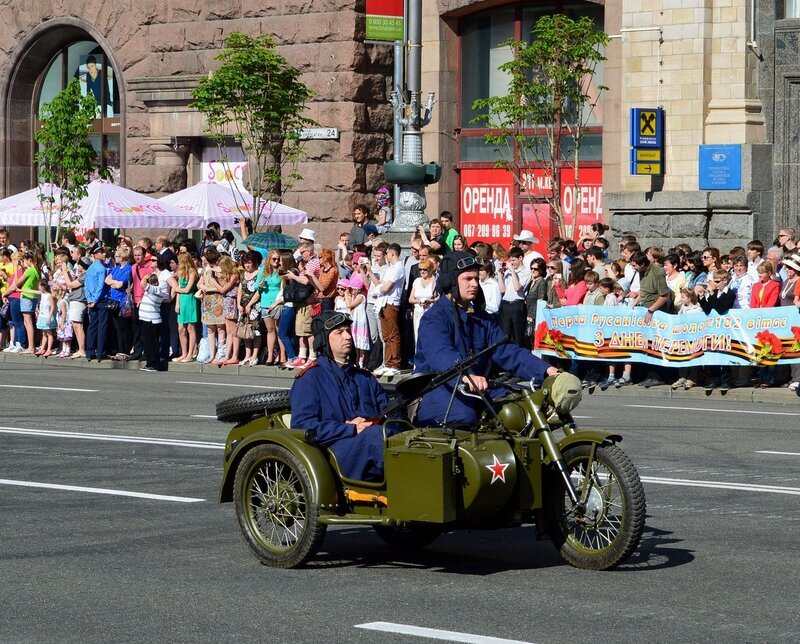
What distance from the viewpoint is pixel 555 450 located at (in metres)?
8.73

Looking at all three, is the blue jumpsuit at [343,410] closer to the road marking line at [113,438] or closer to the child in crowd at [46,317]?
the road marking line at [113,438]

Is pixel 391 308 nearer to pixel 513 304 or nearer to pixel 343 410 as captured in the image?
pixel 513 304

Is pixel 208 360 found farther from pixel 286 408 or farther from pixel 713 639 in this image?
pixel 713 639

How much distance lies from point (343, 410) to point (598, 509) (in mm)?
1483

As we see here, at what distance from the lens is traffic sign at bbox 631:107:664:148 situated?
26953mm

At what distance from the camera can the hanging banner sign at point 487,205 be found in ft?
102

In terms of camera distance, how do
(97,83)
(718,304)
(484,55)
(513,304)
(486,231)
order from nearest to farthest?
1. (718,304)
2. (513,304)
3. (484,55)
4. (486,231)
5. (97,83)

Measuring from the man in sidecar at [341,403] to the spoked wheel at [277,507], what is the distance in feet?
0.75

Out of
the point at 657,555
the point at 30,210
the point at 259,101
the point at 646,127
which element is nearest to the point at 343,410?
the point at 657,555

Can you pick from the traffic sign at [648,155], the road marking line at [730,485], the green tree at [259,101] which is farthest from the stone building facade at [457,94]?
the road marking line at [730,485]

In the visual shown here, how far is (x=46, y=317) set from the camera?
88.5ft

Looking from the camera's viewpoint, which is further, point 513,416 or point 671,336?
point 671,336

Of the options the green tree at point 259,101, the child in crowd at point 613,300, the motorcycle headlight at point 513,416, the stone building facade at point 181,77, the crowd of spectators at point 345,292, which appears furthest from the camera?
the stone building facade at point 181,77

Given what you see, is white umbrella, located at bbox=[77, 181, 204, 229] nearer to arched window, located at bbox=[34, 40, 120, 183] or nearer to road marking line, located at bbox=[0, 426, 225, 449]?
arched window, located at bbox=[34, 40, 120, 183]
